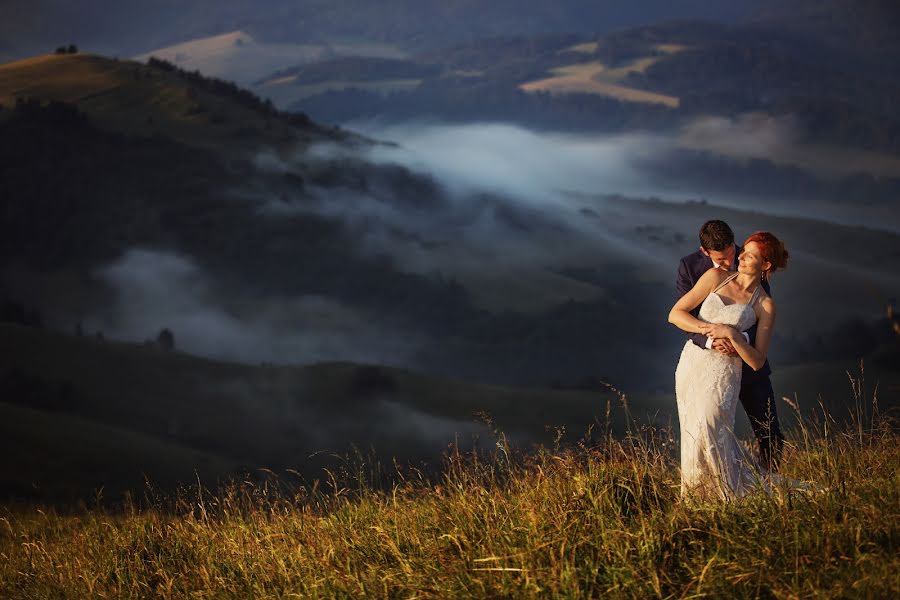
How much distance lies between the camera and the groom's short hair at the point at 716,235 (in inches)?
317

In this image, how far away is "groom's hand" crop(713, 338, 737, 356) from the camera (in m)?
7.97

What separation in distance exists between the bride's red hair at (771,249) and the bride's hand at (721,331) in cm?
71

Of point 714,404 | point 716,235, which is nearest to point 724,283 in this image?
point 716,235

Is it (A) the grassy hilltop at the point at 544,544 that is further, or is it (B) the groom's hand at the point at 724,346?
(B) the groom's hand at the point at 724,346

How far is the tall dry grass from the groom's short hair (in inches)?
64.2

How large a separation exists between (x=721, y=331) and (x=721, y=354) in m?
0.39

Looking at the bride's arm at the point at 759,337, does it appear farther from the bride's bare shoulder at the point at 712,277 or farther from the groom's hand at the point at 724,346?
the bride's bare shoulder at the point at 712,277

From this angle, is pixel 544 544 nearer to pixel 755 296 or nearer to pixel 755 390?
pixel 755 296

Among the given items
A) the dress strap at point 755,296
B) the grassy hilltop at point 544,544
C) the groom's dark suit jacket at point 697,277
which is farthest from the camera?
the groom's dark suit jacket at point 697,277

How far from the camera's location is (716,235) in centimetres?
807

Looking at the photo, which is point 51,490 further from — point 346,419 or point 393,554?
point 346,419

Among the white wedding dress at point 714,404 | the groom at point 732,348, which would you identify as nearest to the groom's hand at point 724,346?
the groom at point 732,348

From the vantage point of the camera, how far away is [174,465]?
250ft

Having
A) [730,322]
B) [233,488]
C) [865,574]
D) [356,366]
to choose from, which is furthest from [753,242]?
[356,366]
